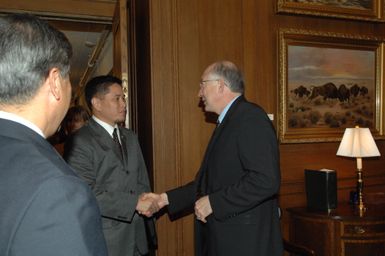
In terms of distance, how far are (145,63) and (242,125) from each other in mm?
1482

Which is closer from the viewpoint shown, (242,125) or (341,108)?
(242,125)

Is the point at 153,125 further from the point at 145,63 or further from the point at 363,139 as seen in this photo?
the point at 363,139

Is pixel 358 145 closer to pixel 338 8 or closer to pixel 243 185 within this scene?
pixel 338 8

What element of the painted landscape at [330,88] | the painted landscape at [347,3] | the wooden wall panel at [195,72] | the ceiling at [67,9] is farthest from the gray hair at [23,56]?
the painted landscape at [347,3]

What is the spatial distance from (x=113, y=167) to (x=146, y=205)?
1.12 feet

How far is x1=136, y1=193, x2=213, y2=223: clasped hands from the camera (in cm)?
238

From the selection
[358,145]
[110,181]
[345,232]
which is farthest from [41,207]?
[358,145]

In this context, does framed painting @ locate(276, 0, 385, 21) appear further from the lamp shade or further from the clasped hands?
the clasped hands

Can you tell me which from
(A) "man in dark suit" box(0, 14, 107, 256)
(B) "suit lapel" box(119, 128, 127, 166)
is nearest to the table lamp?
(B) "suit lapel" box(119, 128, 127, 166)

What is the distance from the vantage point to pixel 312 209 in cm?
356

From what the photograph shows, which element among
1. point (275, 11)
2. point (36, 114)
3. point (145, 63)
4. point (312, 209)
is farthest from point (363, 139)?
point (36, 114)

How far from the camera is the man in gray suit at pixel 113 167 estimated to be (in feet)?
8.16

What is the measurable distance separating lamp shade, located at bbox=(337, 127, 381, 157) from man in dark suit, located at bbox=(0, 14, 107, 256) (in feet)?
9.88

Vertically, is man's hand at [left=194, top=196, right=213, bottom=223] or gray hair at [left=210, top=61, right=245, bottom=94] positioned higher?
gray hair at [left=210, top=61, right=245, bottom=94]
